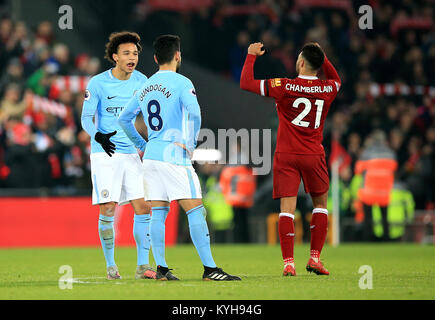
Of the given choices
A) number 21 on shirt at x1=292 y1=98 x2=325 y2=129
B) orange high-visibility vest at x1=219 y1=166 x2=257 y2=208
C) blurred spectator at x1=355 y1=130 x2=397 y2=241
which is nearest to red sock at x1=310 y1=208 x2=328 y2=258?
number 21 on shirt at x1=292 y1=98 x2=325 y2=129

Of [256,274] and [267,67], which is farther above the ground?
[267,67]

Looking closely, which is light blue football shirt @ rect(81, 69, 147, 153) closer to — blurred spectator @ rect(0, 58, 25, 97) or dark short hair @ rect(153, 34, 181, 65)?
dark short hair @ rect(153, 34, 181, 65)

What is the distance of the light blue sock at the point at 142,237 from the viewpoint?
336 inches

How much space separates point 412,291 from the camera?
6910 mm

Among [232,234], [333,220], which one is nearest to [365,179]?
[333,220]

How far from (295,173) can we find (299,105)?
65cm

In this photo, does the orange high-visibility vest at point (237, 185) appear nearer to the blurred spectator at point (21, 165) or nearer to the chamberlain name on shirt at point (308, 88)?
the blurred spectator at point (21, 165)

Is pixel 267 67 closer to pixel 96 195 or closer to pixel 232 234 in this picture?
pixel 232 234

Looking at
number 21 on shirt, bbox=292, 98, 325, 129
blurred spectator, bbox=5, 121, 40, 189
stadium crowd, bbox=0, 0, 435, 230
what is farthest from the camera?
stadium crowd, bbox=0, 0, 435, 230

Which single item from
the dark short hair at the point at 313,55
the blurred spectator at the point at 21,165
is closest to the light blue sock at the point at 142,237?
the dark short hair at the point at 313,55

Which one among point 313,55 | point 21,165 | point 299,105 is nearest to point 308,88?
point 299,105

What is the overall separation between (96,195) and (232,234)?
369 inches

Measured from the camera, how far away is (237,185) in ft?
57.3

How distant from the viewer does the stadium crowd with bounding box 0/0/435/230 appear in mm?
16797
